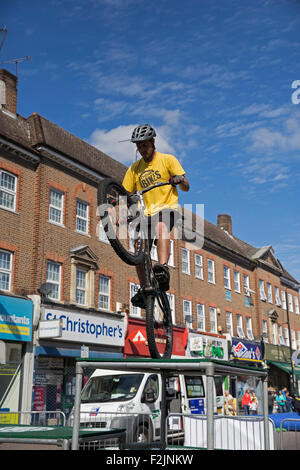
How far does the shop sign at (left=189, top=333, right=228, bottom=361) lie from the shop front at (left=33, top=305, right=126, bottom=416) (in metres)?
8.21

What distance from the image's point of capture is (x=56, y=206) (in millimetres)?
21859

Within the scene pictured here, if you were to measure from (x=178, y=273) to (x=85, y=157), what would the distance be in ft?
32.5

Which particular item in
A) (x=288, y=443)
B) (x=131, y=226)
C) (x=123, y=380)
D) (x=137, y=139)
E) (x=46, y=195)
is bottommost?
(x=288, y=443)

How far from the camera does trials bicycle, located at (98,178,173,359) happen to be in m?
5.64

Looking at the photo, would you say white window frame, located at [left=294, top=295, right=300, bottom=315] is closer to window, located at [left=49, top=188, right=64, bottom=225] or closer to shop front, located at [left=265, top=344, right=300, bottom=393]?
shop front, located at [left=265, top=344, right=300, bottom=393]

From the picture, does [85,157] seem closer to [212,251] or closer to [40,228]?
[40,228]

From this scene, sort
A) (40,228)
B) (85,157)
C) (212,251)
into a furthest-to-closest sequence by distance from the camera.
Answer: (212,251)
(85,157)
(40,228)

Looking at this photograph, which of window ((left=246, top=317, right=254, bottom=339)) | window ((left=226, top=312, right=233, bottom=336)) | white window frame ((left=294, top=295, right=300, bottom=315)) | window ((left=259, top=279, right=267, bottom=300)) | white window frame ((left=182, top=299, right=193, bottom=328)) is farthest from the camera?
white window frame ((left=294, top=295, right=300, bottom=315))

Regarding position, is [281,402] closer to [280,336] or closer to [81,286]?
[81,286]

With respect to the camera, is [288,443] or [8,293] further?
[8,293]

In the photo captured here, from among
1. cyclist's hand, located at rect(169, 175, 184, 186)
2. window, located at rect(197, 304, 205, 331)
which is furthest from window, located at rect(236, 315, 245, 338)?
cyclist's hand, located at rect(169, 175, 184, 186)

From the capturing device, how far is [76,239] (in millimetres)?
22484

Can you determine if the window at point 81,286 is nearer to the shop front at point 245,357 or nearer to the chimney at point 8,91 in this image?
the chimney at point 8,91
